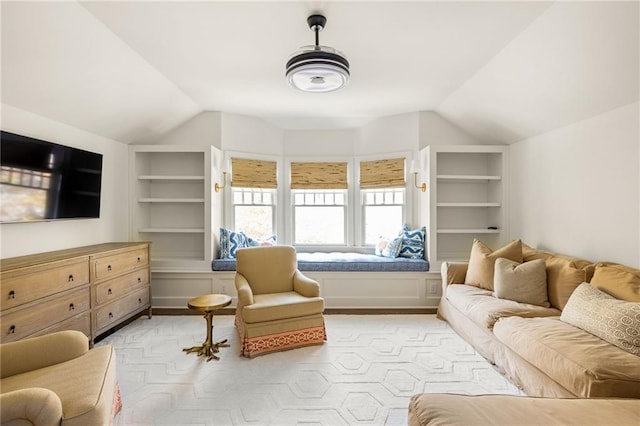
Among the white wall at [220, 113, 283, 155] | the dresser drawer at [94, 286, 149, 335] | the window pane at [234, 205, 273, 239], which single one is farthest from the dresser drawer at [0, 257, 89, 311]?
the white wall at [220, 113, 283, 155]

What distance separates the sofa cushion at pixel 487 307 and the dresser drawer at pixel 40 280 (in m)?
3.44

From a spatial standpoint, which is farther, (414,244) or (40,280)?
(414,244)

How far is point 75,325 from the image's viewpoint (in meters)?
2.56

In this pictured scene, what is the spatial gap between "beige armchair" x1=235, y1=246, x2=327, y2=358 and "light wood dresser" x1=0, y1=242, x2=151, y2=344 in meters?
1.19

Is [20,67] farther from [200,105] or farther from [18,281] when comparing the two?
[200,105]

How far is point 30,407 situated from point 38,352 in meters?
0.63

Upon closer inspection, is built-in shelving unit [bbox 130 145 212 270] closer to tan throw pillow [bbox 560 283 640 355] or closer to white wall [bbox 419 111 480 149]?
white wall [bbox 419 111 480 149]

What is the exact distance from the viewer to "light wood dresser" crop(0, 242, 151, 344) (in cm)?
208

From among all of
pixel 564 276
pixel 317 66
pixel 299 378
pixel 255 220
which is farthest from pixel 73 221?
pixel 564 276

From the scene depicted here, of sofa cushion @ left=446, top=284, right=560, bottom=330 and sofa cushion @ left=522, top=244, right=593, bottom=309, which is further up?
sofa cushion @ left=522, top=244, right=593, bottom=309

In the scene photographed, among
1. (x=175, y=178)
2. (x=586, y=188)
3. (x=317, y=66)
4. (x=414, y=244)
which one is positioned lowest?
(x=414, y=244)

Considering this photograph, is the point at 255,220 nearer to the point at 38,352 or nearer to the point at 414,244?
the point at 414,244

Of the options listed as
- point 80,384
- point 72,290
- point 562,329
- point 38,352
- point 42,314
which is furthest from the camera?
point 72,290

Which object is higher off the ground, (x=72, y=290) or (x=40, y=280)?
(x=40, y=280)
